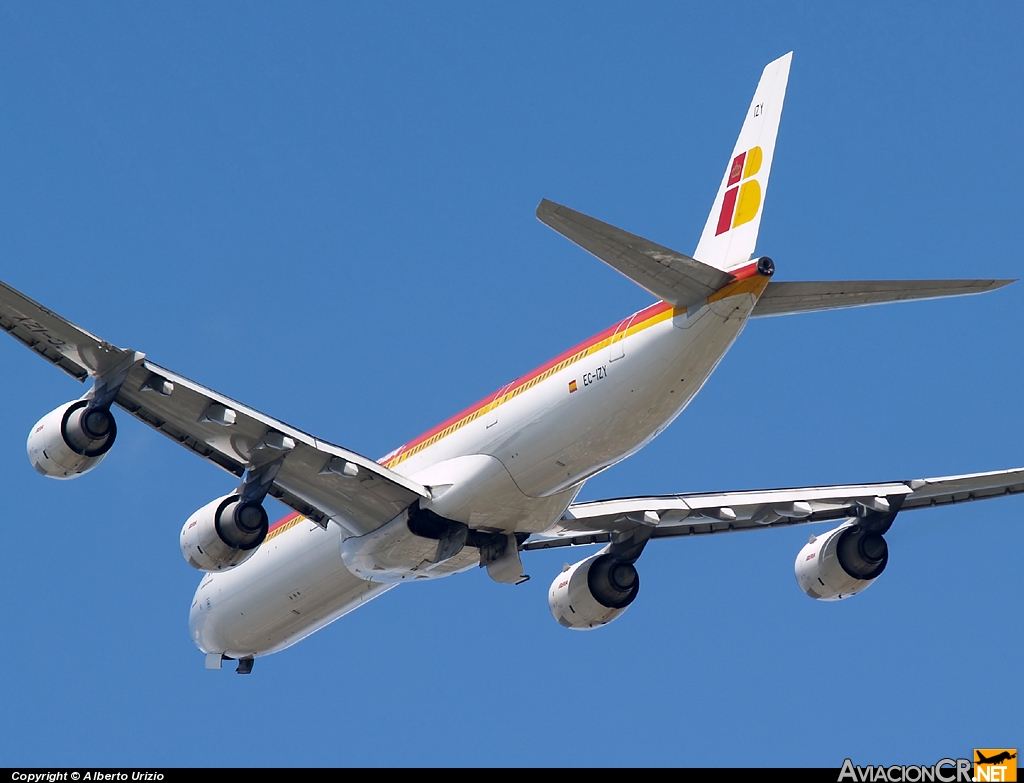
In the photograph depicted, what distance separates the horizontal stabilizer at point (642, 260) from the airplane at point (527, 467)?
0.04m

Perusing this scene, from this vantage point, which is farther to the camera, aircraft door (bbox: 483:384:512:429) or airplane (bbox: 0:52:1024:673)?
aircraft door (bbox: 483:384:512:429)

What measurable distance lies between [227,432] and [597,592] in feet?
29.8

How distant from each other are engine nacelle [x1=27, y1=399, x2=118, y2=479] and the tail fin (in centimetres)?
1083

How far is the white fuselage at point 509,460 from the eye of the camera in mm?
27578

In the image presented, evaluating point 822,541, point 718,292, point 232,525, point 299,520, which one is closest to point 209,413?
point 232,525

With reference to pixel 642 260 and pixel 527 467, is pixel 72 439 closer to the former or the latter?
pixel 527 467

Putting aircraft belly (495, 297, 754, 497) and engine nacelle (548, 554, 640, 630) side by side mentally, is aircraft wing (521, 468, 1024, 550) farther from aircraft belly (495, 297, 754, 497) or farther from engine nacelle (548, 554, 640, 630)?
aircraft belly (495, 297, 754, 497)

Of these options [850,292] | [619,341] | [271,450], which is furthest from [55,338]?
[850,292]

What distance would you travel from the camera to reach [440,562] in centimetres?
3203

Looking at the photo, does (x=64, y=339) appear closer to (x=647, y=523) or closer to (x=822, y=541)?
(x=647, y=523)

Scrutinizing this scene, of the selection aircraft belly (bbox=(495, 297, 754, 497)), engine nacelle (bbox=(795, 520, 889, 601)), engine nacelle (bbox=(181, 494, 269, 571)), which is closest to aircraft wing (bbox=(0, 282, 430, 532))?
engine nacelle (bbox=(181, 494, 269, 571))

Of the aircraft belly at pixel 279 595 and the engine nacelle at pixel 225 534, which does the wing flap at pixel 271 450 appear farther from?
the aircraft belly at pixel 279 595

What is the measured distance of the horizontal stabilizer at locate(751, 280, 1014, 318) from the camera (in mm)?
24812

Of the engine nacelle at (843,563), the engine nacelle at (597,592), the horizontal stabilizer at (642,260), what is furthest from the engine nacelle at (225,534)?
the engine nacelle at (843,563)
